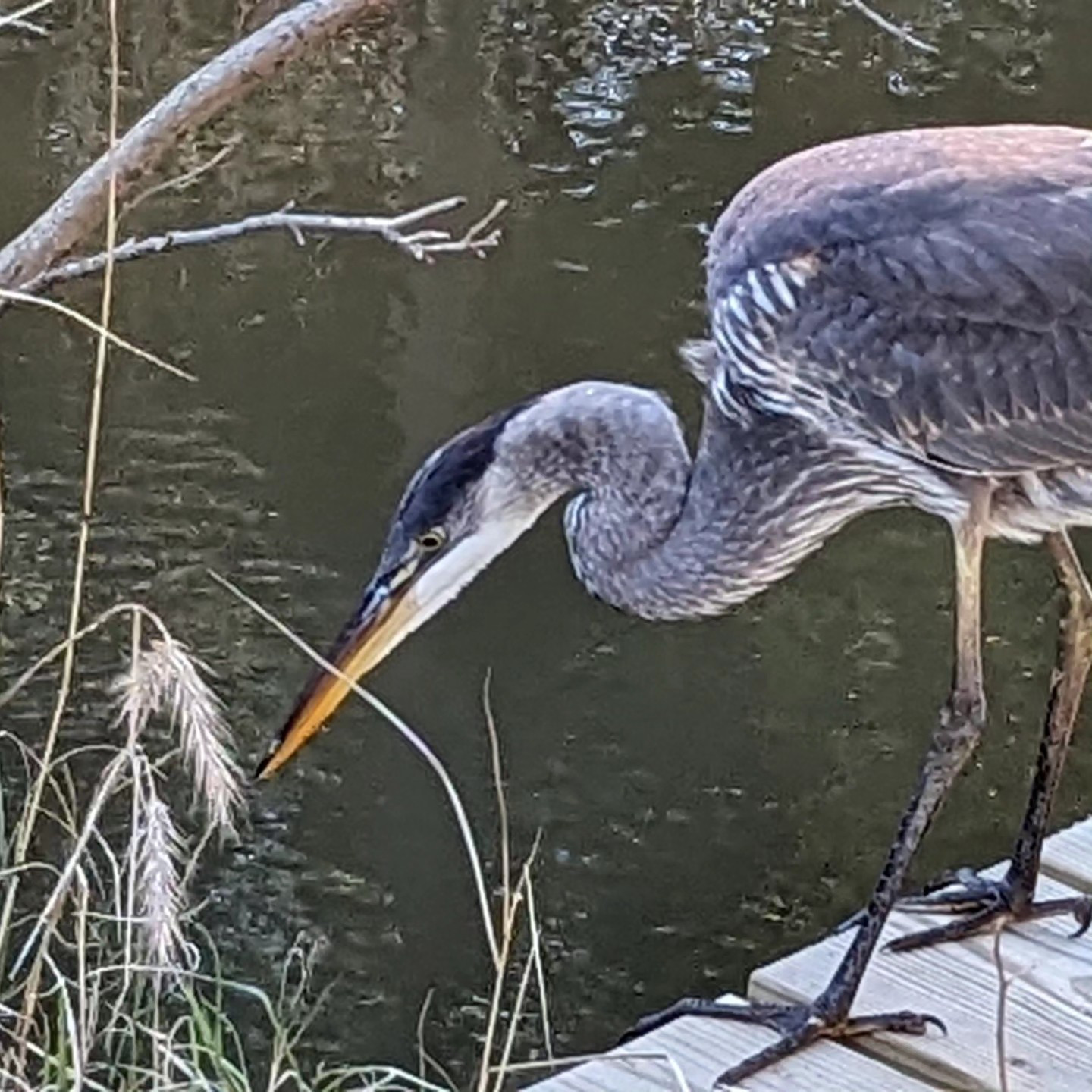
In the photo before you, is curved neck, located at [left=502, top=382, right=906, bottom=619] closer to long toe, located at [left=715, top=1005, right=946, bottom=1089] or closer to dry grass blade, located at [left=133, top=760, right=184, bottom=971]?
long toe, located at [left=715, top=1005, right=946, bottom=1089]

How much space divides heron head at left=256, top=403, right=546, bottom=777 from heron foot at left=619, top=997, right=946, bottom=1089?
2.13 ft

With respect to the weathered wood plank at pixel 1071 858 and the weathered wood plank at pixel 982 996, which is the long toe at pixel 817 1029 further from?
the weathered wood plank at pixel 1071 858

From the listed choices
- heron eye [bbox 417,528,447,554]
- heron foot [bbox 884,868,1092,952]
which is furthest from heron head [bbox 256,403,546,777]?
heron foot [bbox 884,868,1092,952]

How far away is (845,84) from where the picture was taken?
849 centimetres

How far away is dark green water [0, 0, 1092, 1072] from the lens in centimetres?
469

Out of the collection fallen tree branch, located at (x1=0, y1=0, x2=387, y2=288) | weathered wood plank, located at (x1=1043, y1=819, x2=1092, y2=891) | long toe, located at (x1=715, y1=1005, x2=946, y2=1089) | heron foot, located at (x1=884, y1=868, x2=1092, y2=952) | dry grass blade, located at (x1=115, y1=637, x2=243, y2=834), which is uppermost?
fallen tree branch, located at (x1=0, y1=0, x2=387, y2=288)

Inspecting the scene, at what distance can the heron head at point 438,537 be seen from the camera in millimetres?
3154

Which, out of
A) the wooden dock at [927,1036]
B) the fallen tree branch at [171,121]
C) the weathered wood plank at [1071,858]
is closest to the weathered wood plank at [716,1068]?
the wooden dock at [927,1036]

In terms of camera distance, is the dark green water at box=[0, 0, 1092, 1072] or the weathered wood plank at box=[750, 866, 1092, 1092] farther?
the dark green water at box=[0, 0, 1092, 1072]

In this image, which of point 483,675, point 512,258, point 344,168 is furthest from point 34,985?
point 344,168

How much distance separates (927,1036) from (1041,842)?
430mm

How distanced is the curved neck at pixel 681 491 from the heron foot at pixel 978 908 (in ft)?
1.55

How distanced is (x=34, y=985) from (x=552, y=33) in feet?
22.9

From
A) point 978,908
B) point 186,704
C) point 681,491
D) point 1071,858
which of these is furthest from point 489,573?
point 186,704
